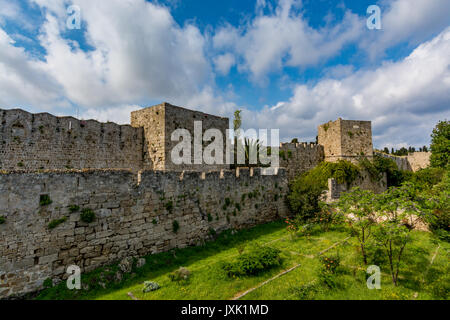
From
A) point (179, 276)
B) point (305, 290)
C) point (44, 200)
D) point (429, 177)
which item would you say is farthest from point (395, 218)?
point (429, 177)

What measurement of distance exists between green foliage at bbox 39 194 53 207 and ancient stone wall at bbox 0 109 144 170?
7063 millimetres

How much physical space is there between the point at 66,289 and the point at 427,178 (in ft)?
104

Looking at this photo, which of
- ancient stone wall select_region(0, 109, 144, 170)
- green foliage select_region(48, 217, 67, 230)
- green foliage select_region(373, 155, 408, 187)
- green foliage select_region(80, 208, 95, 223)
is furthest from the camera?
green foliage select_region(373, 155, 408, 187)

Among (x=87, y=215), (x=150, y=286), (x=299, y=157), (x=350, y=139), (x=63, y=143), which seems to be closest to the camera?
(x=150, y=286)

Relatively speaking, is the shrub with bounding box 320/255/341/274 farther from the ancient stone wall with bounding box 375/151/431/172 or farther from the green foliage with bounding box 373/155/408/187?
the ancient stone wall with bounding box 375/151/431/172

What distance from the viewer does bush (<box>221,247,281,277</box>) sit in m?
7.80

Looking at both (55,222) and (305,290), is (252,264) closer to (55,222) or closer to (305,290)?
(305,290)

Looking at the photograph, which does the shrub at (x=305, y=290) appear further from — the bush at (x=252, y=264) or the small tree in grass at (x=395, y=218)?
the small tree in grass at (x=395, y=218)

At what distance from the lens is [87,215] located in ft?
25.1

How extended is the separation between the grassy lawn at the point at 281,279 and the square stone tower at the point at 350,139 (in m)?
13.9

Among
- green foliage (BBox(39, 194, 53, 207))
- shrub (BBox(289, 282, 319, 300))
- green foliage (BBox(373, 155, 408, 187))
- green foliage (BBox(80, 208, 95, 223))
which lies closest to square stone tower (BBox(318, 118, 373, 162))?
green foliage (BBox(373, 155, 408, 187))

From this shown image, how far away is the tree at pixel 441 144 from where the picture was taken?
75.3 feet

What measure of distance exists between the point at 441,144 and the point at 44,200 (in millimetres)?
33059

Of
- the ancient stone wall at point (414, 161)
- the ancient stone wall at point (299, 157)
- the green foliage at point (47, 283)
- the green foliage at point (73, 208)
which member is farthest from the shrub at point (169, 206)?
the ancient stone wall at point (414, 161)
